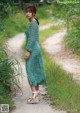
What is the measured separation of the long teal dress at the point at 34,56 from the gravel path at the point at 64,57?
2.14 m

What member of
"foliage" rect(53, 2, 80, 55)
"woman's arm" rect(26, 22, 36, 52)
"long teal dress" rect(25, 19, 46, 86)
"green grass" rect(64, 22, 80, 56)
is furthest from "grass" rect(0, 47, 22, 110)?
"green grass" rect(64, 22, 80, 56)

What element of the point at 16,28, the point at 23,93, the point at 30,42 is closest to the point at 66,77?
the point at 23,93

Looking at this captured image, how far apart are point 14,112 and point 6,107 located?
6.0 inches

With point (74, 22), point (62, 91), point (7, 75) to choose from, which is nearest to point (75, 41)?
point (74, 22)

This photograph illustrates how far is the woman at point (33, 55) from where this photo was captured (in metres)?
8.18

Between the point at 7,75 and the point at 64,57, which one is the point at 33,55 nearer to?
the point at 7,75

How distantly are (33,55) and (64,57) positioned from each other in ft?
23.1

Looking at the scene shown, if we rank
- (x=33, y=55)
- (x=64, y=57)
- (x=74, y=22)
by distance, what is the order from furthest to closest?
(x=74, y=22)
(x=64, y=57)
(x=33, y=55)

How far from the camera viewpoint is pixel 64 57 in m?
15.3

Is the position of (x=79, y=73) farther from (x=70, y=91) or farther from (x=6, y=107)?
(x=6, y=107)

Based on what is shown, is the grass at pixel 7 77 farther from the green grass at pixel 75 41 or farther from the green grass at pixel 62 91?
the green grass at pixel 75 41

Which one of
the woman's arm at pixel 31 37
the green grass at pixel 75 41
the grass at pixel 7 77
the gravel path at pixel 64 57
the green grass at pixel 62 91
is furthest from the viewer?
the green grass at pixel 75 41

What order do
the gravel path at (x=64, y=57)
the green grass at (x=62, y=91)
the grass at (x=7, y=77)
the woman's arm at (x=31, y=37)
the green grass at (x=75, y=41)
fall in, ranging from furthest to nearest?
1. the green grass at (x=75, y=41)
2. the gravel path at (x=64, y=57)
3. the grass at (x=7, y=77)
4. the woman's arm at (x=31, y=37)
5. the green grass at (x=62, y=91)

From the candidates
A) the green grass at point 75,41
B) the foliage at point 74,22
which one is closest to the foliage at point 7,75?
the foliage at point 74,22
